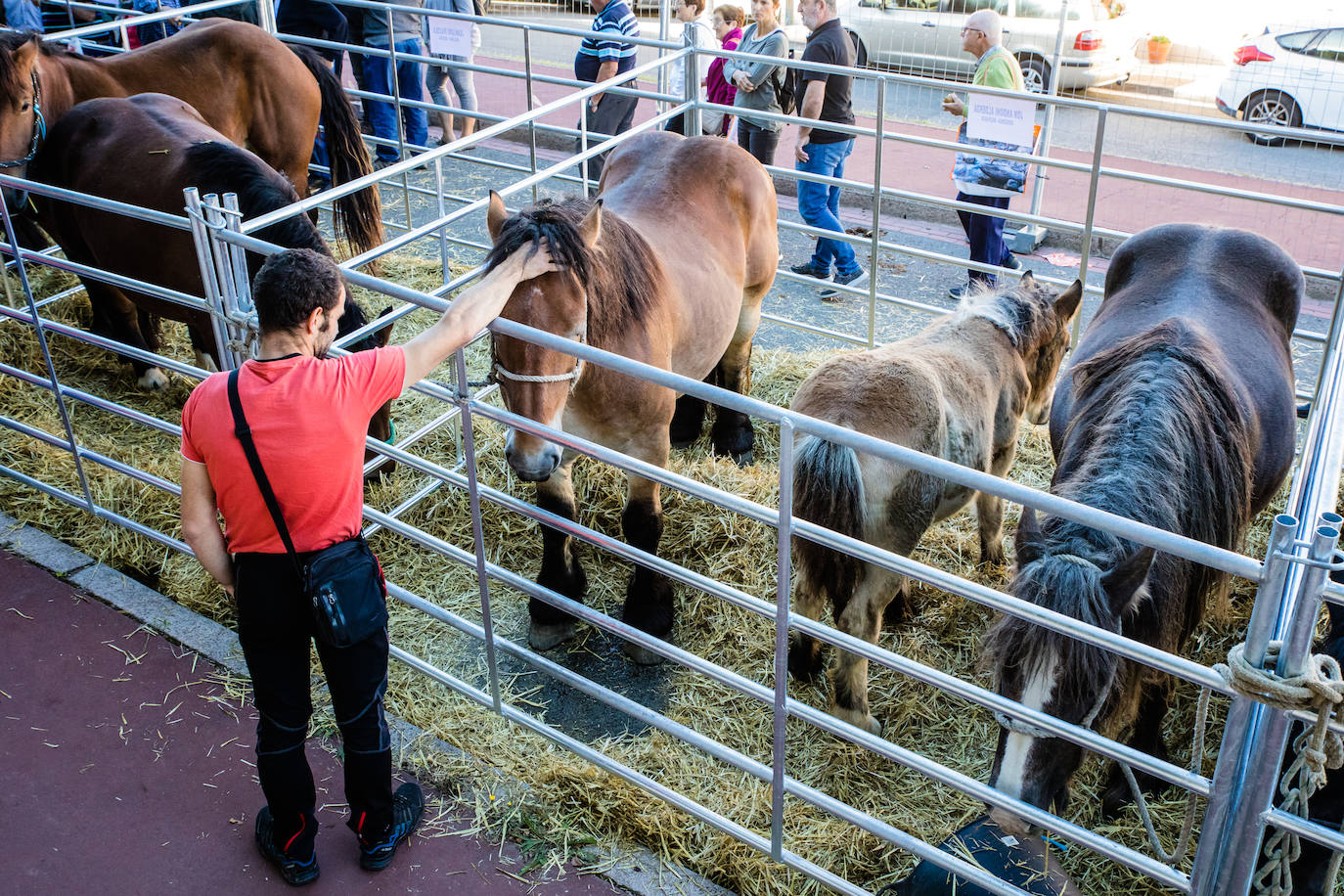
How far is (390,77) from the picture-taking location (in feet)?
29.0

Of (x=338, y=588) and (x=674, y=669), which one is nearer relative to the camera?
(x=338, y=588)

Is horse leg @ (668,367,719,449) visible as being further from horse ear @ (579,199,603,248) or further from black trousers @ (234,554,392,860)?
black trousers @ (234,554,392,860)

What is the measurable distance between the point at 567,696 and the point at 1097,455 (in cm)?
207

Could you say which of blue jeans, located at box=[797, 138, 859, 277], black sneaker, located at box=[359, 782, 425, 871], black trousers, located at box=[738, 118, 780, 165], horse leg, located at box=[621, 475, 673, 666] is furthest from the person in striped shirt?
black sneaker, located at box=[359, 782, 425, 871]

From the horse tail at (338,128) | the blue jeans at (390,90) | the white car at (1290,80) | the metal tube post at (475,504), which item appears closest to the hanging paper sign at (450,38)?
the horse tail at (338,128)

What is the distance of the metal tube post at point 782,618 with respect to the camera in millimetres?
2334

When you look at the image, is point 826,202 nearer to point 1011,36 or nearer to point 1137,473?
point 1137,473

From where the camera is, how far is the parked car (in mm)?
10992

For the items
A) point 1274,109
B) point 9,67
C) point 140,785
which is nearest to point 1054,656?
point 140,785

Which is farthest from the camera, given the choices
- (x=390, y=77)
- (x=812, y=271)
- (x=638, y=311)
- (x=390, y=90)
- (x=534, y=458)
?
(x=390, y=90)

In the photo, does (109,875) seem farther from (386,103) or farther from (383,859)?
(386,103)

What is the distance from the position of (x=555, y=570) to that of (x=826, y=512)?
4.53 feet

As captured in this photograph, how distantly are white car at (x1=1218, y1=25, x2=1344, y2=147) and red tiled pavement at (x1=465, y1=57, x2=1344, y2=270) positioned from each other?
2.41 ft

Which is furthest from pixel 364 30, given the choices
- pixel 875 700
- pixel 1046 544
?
pixel 1046 544
